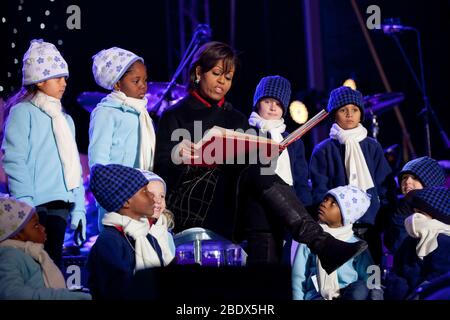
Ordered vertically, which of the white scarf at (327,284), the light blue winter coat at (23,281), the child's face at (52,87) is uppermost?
the child's face at (52,87)

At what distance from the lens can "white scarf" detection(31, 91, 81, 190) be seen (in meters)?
4.76

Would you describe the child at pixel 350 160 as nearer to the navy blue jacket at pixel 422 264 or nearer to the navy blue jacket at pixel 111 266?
the navy blue jacket at pixel 422 264

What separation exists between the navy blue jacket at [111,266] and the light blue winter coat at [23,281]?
6.8 inches

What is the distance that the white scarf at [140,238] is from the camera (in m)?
4.11

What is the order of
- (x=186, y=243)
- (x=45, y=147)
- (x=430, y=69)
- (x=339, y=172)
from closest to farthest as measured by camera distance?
(x=186, y=243), (x=45, y=147), (x=339, y=172), (x=430, y=69)

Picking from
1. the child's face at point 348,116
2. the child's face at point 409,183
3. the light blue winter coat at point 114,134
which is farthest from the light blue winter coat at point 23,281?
the child's face at point 348,116

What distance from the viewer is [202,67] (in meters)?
4.96

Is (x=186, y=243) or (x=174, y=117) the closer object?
(x=186, y=243)

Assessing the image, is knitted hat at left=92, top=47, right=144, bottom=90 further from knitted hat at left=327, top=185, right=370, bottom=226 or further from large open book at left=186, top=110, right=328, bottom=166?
knitted hat at left=327, top=185, right=370, bottom=226

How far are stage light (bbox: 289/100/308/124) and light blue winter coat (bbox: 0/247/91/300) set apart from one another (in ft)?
11.4

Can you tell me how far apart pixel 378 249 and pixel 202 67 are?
1.65m
